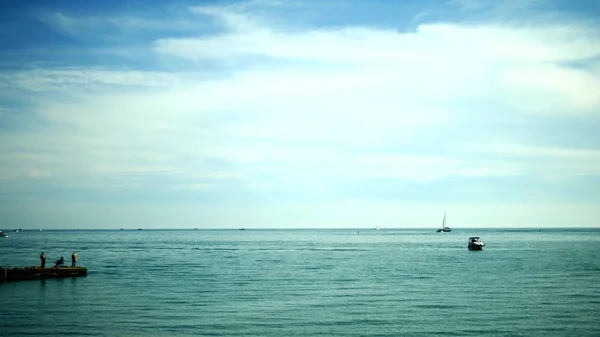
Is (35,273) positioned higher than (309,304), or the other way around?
(309,304)

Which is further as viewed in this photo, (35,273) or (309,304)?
(35,273)

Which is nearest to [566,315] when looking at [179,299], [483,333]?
[483,333]

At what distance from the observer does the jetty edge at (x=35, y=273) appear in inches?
2726

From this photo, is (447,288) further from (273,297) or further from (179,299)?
(179,299)

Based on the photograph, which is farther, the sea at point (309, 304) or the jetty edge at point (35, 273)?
the jetty edge at point (35, 273)

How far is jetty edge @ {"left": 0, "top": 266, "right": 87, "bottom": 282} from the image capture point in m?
69.2

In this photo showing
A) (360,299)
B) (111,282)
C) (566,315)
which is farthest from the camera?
(111,282)

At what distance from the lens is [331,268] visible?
87062mm

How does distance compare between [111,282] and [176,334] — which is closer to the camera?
[176,334]

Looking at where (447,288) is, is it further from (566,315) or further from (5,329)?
(5,329)

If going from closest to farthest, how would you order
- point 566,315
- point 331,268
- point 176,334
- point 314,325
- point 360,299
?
point 176,334 → point 314,325 → point 566,315 → point 360,299 → point 331,268

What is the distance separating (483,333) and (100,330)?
25362 millimetres

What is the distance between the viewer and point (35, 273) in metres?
70.8

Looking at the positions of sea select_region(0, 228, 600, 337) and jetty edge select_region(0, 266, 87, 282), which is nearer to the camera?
sea select_region(0, 228, 600, 337)
